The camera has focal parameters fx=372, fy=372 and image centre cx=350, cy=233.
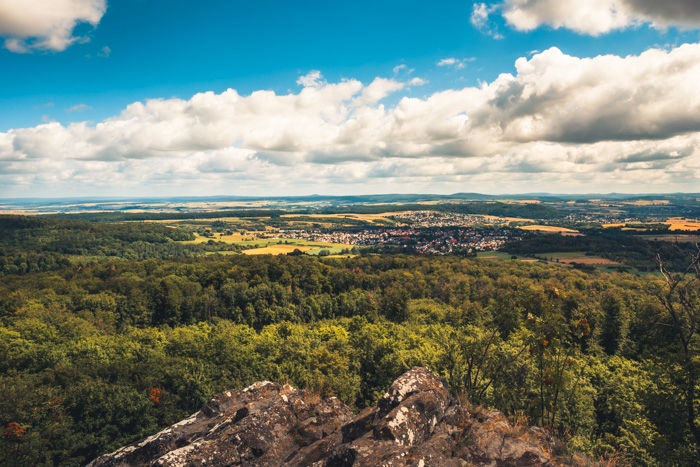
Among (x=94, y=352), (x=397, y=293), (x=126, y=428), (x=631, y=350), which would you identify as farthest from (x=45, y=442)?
(x=631, y=350)

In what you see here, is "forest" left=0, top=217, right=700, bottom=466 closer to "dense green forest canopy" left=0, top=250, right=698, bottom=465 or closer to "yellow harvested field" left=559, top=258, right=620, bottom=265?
"dense green forest canopy" left=0, top=250, right=698, bottom=465

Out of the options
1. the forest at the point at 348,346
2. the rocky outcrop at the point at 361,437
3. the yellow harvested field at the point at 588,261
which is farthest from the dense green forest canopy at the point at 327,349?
the yellow harvested field at the point at 588,261

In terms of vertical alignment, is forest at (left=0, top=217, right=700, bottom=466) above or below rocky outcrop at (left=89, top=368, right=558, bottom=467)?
below

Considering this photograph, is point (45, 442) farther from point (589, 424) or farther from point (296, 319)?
point (296, 319)

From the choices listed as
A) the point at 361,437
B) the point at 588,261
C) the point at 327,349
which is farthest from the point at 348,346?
the point at 588,261

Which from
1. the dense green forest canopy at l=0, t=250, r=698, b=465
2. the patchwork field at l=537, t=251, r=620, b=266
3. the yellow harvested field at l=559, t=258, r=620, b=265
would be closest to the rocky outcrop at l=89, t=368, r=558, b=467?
the dense green forest canopy at l=0, t=250, r=698, b=465

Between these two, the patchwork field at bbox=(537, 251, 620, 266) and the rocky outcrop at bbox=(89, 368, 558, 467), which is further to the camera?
the patchwork field at bbox=(537, 251, 620, 266)

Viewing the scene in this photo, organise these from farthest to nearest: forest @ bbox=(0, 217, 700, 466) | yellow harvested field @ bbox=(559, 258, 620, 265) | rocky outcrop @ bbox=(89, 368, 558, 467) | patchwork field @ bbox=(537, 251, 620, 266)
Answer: patchwork field @ bbox=(537, 251, 620, 266)
yellow harvested field @ bbox=(559, 258, 620, 265)
forest @ bbox=(0, 217, 700, 466)
rocky outcrop @ bbox=(89, 368, 558, 467)
